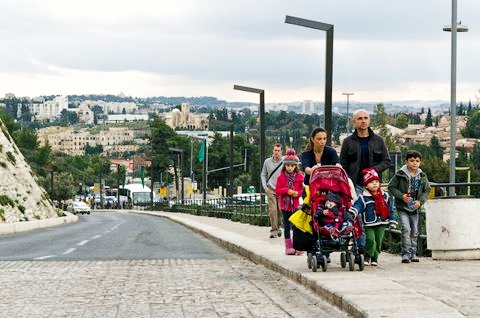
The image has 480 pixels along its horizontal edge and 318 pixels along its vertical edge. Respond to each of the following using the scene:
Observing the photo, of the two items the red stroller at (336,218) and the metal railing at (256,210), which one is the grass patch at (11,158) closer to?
the metal railing at (256,210)

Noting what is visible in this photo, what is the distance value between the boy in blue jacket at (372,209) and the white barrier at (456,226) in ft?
4.68

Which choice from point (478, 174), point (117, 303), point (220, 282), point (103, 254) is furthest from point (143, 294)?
point (478, 174)

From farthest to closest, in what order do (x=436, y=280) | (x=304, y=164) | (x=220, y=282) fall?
(x=304, y=164) < (x=220, y=282) < (x=436, y=280)

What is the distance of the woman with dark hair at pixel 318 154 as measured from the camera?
1434 centimetres

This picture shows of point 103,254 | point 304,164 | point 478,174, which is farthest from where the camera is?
point 478,174

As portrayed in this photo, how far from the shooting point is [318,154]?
14.5 m

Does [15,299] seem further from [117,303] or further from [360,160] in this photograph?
[360,160]

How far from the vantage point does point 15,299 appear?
11586 mm

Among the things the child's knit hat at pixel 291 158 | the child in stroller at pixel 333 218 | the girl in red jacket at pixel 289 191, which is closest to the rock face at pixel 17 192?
the child's knit hat at pixel 291 158

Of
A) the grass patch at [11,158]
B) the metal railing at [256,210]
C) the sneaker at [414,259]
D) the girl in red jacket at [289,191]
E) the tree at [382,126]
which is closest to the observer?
the sneaker at [414,259]

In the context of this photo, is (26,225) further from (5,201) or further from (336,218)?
(336,218)

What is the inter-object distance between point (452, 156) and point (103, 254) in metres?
14.5

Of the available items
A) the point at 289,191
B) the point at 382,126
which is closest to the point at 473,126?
the point at 382,126

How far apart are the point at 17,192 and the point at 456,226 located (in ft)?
144
